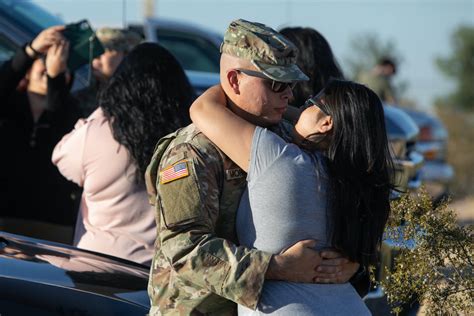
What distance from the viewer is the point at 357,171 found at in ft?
9.79

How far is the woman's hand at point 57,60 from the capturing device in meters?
5.44

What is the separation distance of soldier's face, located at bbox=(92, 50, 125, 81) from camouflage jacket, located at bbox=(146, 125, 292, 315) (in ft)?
9.03

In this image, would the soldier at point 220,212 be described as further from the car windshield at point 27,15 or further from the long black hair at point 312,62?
the car windshield at point 27,15

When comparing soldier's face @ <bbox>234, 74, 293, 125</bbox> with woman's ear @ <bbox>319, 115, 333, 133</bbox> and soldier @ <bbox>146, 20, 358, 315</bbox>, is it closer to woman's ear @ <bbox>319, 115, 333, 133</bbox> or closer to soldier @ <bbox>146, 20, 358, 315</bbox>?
soldier @ <bbox>146, 20, 358, 315</bbox>

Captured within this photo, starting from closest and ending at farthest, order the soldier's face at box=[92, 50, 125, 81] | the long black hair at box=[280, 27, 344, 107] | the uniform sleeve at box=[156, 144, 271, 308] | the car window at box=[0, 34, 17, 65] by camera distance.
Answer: the uniform sleeve at box=[156, 144, 271, 308] → the long black hair at box=[280, 27, 344, 107] → the soldier's face at box=[92, 50, 125, 81] → the car window at box=[0, 34, 17, 65]

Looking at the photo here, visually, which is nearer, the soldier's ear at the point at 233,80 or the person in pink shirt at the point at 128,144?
the soldier's ear at the point at 233,80

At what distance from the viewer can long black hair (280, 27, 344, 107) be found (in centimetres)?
486

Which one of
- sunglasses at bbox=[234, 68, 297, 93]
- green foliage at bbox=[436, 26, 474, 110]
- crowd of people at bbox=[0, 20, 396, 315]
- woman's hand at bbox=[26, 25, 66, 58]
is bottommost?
green foliage at bbox=[436, 26, 474, 110]

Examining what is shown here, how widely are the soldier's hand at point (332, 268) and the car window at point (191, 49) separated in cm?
577

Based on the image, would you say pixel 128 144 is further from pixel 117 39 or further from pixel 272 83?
pixel 117 39

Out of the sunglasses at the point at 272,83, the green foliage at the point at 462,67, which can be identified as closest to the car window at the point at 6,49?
the sunglasses at the point at 272,83

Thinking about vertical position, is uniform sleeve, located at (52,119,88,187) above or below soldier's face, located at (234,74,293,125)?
below

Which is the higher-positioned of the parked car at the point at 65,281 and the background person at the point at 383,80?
the parked car at the point at 65,281

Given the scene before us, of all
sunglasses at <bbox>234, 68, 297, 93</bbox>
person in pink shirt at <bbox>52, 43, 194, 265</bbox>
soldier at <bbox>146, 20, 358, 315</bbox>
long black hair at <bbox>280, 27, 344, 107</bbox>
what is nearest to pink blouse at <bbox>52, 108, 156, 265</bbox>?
person in pink shirt at <bbox>52, 43, 194, 265</bbox>
